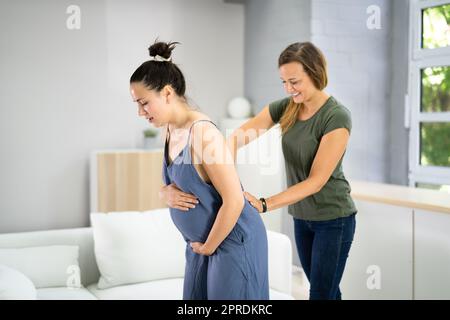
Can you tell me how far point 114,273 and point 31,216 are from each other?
1518 mm

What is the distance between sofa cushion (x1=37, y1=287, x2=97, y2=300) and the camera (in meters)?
2.21

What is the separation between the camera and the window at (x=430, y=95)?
3.38 m

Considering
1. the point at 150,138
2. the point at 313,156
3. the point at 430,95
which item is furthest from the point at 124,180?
the point at 313,156

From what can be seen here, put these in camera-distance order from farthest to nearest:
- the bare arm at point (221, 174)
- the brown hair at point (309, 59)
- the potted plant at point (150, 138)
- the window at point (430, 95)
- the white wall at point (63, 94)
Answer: the potted plant at point (150, 138), the white wall at point (63, 94), the window at point (430, 95), the brown hair at point (309, 59), the bare arm at point (221, 174)

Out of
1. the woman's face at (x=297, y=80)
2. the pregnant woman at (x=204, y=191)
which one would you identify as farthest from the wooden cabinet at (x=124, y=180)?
the pregnant woman at (x=204, y=191)

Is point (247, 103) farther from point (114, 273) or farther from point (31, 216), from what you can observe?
point (114, 273)

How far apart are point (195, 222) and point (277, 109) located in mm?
618

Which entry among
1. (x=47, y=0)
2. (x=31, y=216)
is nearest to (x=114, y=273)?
(x=31, y=216)

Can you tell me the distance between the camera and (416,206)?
2.53 metres

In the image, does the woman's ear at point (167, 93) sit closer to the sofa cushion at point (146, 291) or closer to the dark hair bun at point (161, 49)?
the dark hair bun at point (161, 49)

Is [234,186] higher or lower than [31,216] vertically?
higher

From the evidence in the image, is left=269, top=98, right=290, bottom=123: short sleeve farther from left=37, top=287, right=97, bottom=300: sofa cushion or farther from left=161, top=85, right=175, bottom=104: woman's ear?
left=37, top=287, right=97, bottom=300: sofa cushion

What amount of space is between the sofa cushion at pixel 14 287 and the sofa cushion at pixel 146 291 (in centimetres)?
45

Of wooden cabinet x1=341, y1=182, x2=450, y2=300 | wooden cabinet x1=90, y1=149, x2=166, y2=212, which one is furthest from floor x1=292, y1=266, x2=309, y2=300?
wooden cabinet x1=90, y1=149, x2=166, y2=212
